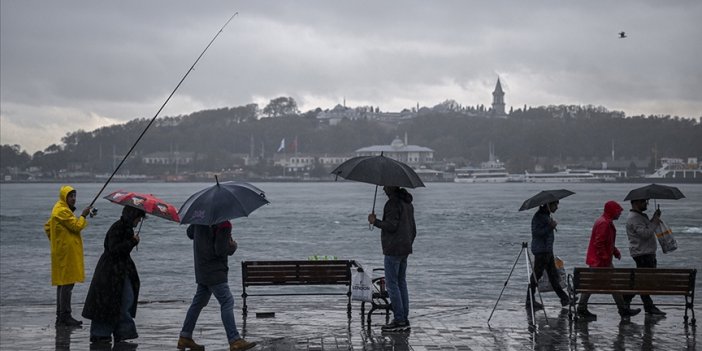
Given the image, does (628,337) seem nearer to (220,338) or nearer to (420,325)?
(420,325)

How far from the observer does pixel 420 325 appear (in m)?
10.3

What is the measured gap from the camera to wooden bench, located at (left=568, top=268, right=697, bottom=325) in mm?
10234

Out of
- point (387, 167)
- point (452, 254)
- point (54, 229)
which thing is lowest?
point (452, 254)

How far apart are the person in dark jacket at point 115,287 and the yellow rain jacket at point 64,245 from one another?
49.6 inches

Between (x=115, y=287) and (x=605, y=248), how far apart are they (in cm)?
533

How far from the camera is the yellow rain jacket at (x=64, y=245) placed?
400 inches

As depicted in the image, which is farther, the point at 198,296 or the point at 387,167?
the point at 387,167

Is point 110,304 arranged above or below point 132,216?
below

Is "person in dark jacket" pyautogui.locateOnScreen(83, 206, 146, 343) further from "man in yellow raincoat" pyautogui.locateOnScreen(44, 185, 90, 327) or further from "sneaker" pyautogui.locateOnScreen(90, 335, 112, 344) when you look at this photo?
"man in yellow raincoat" pyautogui.locateOnScreen(44, 185, 90, 327)

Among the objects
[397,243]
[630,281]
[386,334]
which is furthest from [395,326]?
[630,281]

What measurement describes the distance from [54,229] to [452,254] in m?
21.8

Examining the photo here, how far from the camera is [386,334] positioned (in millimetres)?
9648

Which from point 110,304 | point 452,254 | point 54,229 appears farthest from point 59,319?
point 452,254

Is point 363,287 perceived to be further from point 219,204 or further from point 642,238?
point 642,238
